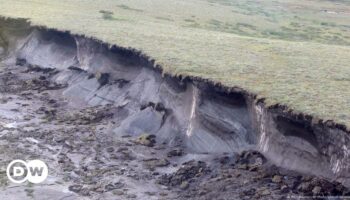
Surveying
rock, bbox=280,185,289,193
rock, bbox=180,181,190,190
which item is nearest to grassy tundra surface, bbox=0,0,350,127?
rock, bbox=280,185,289,193

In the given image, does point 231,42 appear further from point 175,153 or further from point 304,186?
point 304,186

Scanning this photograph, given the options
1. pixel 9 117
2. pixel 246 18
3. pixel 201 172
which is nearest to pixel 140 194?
pixel 201 172

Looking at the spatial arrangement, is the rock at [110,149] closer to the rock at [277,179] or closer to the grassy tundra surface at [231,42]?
the grassy tundra surface at [231,42]

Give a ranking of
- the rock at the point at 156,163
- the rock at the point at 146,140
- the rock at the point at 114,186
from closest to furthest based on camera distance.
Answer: the rock at the point at 114,186 < the rock at the point at 156,163 < the rock at the point at 146,140

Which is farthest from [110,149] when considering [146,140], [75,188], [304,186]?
[304,186]

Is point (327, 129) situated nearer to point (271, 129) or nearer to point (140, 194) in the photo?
point (271, 129)

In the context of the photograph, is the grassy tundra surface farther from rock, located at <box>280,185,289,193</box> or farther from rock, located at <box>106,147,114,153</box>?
rock, located at <box>106,147,114,153</box>

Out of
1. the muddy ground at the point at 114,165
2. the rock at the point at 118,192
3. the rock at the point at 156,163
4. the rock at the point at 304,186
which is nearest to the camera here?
the rock at the point at 304,186

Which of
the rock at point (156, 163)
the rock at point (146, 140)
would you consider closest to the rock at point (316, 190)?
the rock at point (156, 163)
